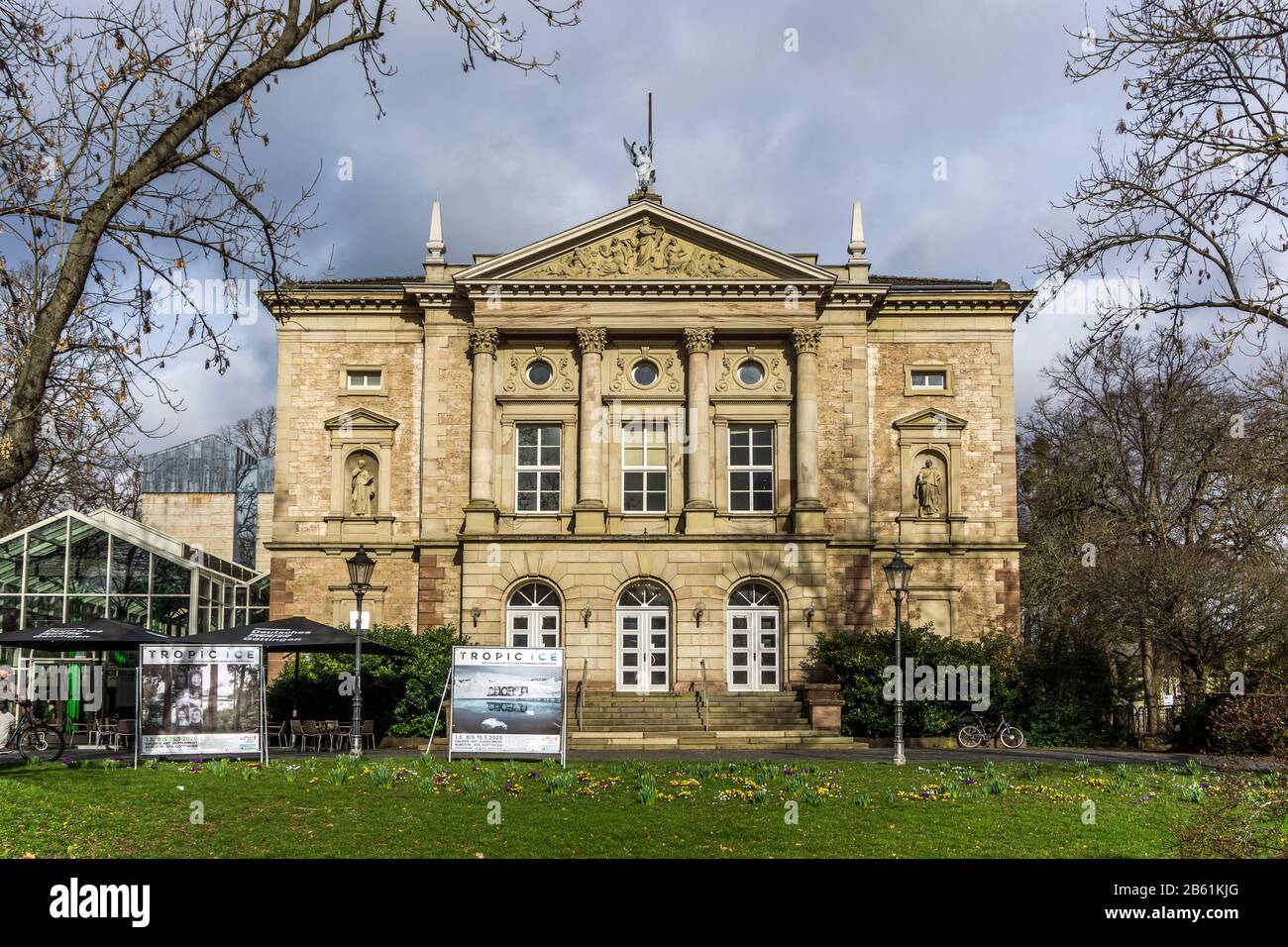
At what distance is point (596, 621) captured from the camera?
38281mm

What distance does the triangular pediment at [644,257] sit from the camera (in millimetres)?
39312

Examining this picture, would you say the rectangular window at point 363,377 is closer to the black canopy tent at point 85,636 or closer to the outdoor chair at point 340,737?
the outdoor chair at point 340,737

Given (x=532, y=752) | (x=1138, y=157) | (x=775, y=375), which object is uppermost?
(x=775, y=375)

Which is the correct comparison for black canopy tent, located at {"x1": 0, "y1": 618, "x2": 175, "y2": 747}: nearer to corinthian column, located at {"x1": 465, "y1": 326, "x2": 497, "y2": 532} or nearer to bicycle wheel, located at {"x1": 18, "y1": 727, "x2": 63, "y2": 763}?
bicycle wheel, located at {"x1": 18, "y1": 727, "x2": 63, "y2": 763}

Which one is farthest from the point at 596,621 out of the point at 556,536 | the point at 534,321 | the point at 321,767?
the point at 321,767

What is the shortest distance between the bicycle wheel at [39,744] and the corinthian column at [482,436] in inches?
→ 595

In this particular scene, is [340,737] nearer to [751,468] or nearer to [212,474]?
[751,468]

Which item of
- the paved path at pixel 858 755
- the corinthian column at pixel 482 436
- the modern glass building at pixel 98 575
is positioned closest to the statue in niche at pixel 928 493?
the paved path at pixel 858 755

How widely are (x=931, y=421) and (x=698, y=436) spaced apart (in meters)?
7.60

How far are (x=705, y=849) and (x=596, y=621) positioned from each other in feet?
80.3

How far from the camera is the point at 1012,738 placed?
33250mm

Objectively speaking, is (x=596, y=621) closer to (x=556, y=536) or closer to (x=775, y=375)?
→ (x=556, y=536)
